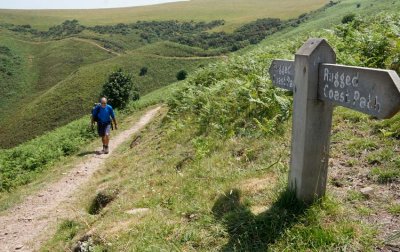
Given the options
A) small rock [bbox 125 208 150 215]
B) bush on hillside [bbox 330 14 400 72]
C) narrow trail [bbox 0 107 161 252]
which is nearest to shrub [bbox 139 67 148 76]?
narrow trail [bbox 0 107 161 252]

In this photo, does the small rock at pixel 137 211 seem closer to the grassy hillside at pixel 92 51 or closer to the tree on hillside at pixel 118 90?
the tree on hillside at pixel 118 90

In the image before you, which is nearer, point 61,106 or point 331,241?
point 331,241

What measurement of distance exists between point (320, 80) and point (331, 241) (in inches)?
59.7

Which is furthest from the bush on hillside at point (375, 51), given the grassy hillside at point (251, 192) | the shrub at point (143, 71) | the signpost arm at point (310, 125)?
the shrub at point (143, 71)

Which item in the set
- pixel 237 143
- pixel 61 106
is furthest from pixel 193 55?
pixel 237 143

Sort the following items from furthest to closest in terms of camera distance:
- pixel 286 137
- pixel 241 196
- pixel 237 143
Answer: pixel 237 143, pixel 286 137, pixel 241 196

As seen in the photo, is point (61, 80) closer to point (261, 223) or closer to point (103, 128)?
point (103, 128)

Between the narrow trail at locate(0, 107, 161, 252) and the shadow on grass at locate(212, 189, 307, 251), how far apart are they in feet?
14.7

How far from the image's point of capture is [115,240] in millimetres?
4973

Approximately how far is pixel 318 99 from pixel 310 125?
0.27m

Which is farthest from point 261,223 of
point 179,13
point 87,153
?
point 179,13

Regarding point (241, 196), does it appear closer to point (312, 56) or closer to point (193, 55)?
point (312, 56)

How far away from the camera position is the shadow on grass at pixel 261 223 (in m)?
3.85

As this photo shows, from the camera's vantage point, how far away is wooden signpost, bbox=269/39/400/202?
3.13m
